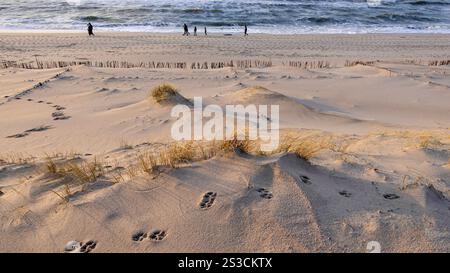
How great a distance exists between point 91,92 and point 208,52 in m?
10.9

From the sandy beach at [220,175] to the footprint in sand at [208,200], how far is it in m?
0.01

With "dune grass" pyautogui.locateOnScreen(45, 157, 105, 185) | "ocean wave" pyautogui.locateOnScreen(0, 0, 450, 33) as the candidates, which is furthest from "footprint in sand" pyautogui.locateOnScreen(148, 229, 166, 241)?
"ocean wave" pyautogui.locateOnScreen(0, 0, 450, 33)

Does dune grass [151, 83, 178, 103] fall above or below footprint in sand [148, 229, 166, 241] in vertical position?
below

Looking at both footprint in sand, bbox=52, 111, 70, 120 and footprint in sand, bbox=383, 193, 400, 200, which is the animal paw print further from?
footprint in sand, bbox=52, 111, 70, 120

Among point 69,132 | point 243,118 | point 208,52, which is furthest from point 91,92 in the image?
point 208,52

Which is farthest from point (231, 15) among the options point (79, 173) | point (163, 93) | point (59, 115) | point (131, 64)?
point (79, 173)

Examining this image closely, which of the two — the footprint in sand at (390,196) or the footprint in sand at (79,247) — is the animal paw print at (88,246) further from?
the footprint in sand at (390,196)

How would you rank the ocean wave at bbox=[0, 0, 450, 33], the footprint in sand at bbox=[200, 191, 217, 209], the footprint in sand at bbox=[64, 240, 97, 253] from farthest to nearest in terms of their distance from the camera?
1. the ocean wave at bbox=[0, 0, 450, 33]
2. the footprint in sand at bbox=[200, 191, 217, 209]
3. the footprint in sand at bbox=[64, 240, 97, 253]

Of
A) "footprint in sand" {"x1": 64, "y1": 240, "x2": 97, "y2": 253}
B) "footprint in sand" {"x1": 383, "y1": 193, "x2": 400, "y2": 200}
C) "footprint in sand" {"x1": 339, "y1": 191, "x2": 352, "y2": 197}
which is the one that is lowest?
"footprint in sand" {"x1": 64, "y1": 240, "x2": 97, "y2": 253}

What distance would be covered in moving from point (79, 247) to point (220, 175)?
4.20 feet

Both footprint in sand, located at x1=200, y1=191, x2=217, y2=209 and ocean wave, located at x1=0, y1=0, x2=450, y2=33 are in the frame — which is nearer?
footprint in sand, located at x1=200, y1=191, x2=217, y2=209

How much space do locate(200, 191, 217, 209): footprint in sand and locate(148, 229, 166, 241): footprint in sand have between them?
38 cm

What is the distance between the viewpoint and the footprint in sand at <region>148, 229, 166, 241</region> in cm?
278
